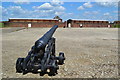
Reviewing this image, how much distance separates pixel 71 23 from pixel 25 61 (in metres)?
55.3

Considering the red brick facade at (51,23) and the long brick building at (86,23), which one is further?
the long brick building at (86,23)

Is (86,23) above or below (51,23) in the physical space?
above

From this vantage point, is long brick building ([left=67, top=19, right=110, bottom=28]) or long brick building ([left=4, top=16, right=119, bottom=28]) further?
long brick building ([left=67, top=19, right=110, bottom=28])

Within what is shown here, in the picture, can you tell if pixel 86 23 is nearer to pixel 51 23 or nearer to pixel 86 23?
pixel 86 23

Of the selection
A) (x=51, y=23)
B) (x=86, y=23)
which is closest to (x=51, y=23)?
(x=51, y=23)

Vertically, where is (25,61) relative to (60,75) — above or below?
above

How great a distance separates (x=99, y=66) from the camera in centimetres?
573

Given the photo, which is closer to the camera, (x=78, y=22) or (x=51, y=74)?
(x=51, y=74)

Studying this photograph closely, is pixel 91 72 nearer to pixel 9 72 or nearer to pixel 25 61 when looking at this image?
pixel 25 61

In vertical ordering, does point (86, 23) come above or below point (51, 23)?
above

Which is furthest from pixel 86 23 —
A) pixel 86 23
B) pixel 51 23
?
pixel 51 23

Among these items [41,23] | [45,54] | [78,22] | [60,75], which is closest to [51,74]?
[60,75]

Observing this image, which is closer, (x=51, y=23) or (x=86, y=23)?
(x=51, y=23)

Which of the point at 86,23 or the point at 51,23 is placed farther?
the point at 86,23
